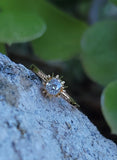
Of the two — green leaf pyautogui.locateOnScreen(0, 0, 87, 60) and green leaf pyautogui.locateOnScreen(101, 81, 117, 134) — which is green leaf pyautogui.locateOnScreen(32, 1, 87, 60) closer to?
green leaf pyautogui.locateOnScreen(0, 0, 87, 60)

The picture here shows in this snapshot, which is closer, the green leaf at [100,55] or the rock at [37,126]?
the rock at [37,126]

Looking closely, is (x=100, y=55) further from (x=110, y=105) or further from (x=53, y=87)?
(x=53, y=87)

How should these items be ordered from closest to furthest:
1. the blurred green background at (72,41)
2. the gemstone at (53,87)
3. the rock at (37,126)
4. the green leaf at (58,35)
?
the rock at (37,126), the gemstone at (53,87), the blurred green background at (72,41), the green leaf at (58,35)

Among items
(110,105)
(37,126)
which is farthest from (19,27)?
(37,126)

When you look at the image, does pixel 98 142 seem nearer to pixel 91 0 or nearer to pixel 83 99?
pixel 83 99

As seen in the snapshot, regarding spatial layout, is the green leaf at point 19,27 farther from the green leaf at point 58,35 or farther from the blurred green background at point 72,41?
the green leaf at point 58,35

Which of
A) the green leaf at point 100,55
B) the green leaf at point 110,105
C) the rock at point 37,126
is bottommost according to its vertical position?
the rock at point 37,126

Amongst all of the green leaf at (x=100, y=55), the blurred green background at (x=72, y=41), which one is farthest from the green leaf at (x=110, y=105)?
the green leaf at (x=100, y=55)

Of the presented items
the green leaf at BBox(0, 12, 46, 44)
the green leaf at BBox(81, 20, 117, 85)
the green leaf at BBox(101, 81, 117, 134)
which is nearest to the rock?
the green leaf at BBox(101, 81, 117, 134)
